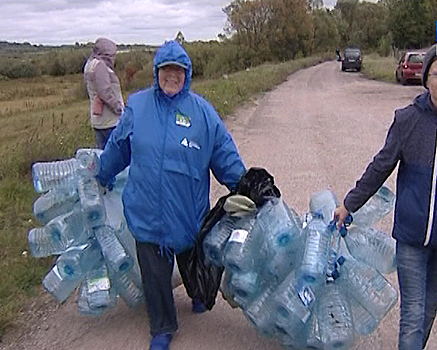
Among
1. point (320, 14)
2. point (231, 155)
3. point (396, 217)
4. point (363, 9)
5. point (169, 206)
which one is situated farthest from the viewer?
point (363, 9)

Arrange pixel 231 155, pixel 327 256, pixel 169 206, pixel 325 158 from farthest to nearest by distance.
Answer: pixel 325 158, pixel 231 155, pixel 169 206, pixel 327 256

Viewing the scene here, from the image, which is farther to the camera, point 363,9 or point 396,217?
point 363,9

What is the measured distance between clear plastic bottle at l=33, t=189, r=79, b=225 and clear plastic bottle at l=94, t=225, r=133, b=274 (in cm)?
33

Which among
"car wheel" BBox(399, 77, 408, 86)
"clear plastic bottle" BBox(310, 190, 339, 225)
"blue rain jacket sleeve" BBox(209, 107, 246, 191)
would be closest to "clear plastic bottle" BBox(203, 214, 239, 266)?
"blue rain jacket sleeve" BBox(209, 107, 246, 191)

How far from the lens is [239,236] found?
3551mm

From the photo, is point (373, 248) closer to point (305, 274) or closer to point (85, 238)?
point (305, 274)

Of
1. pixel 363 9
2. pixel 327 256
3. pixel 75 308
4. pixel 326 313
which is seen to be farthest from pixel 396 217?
pixel 363 9

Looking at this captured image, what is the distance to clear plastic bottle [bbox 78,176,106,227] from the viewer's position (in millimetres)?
4008

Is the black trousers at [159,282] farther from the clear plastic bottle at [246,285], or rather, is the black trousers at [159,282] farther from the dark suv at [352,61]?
the dark suv at [352,61]

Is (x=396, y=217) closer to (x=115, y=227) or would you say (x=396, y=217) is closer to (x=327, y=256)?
(x=327, y=256)

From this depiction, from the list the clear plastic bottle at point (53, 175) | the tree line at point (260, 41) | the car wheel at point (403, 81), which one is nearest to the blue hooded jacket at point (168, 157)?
the clear plastic bottle at point (53, 175)

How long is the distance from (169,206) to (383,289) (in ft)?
4.19

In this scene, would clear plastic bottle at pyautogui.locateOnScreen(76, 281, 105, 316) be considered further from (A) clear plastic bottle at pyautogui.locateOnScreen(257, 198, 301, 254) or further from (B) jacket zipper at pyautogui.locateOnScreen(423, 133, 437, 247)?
(B) jacket zipper at pyautogui.locateOnScreen(423, 133, 437, 247)

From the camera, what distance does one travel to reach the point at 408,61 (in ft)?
92.3
